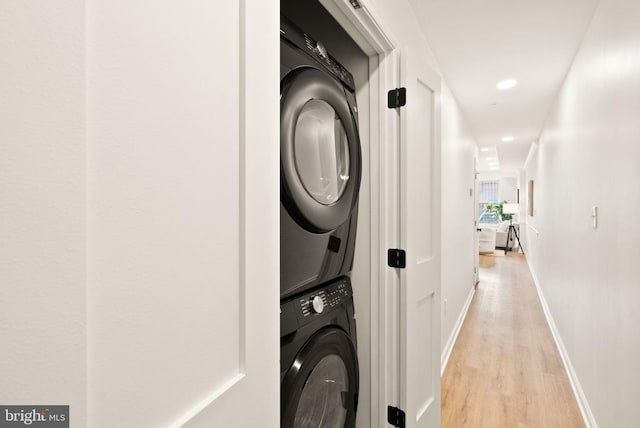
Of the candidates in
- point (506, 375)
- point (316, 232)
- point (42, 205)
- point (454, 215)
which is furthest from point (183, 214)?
point (454, 215)

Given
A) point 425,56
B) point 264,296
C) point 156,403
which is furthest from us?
point 425,56

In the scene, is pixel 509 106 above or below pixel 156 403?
above

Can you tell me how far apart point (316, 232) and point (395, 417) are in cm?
102

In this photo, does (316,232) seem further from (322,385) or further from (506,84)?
(506,84)

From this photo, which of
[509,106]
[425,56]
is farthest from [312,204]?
[509,106]

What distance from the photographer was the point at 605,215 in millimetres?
1737

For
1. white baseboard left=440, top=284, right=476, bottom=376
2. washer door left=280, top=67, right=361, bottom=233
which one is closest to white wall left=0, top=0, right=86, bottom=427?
washer door left=280, top=67, right=361, bottom=233

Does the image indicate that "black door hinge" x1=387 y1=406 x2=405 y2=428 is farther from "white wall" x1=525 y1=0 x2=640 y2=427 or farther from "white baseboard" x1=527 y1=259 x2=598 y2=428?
"white baseboard" x1=527 y1=259 x2=598 y2=428

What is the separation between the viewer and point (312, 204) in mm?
1068

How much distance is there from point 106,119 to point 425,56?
237 centimetres

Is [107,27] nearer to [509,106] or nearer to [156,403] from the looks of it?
[156,403]

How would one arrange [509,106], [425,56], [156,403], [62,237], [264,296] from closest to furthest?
[62,237] < [156,403] < [264,296] < [425,56] < [509,106]

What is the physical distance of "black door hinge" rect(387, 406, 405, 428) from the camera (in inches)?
59.9

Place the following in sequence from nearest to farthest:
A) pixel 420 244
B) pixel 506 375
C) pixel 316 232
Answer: pixel 316 232
pixel 420 244
pixel 506 375
